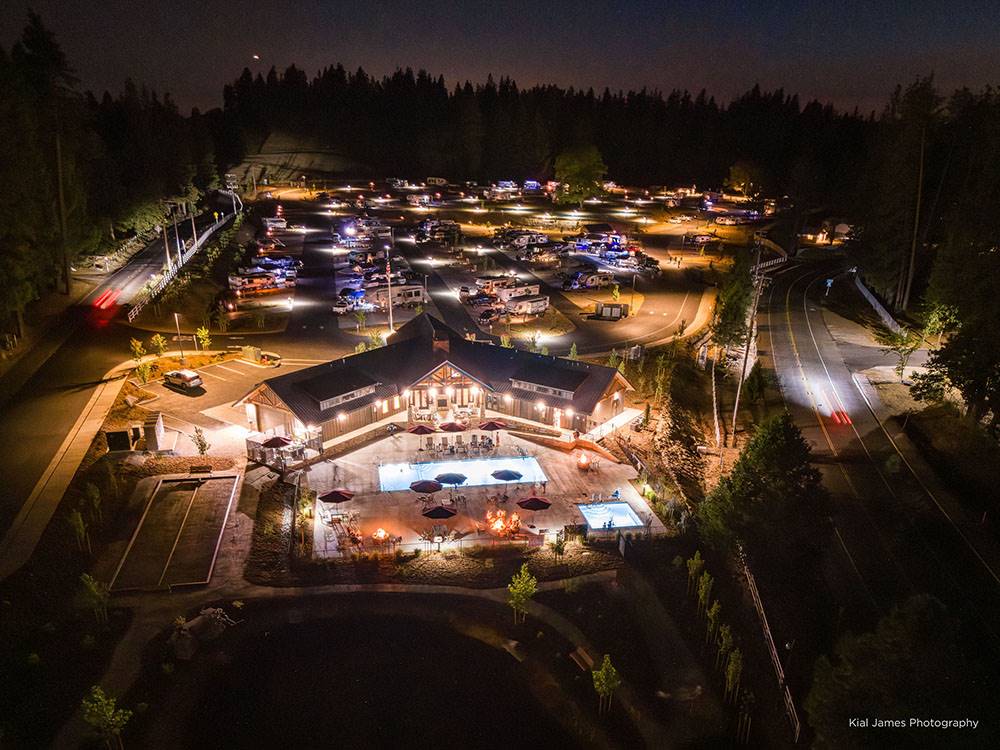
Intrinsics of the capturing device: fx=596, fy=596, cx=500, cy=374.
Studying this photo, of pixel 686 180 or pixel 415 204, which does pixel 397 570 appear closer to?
pixel 415 204

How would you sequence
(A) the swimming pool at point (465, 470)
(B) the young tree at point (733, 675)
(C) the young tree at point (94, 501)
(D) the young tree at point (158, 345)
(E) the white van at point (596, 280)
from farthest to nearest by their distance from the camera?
(E) the white van at point (596, 280) < (D) the young tree at point (158, 345) < (A) the swimming pool at point (465, 470) < (C) the young tree at point (94, 501) < (B) the young tree at point (733, 675)

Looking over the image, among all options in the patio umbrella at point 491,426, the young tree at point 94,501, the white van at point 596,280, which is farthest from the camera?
the white van at point 596,280

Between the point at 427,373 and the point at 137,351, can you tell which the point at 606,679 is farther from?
the point at 137,351

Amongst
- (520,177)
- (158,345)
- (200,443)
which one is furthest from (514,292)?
(520,177)

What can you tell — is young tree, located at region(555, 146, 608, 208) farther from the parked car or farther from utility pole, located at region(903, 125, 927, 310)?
the parked car

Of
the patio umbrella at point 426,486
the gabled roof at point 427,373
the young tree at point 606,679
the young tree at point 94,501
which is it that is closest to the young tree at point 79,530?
the young tree at point 94,501

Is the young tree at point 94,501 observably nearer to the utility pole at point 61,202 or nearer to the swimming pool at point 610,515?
the swimming pool at point 610,515
